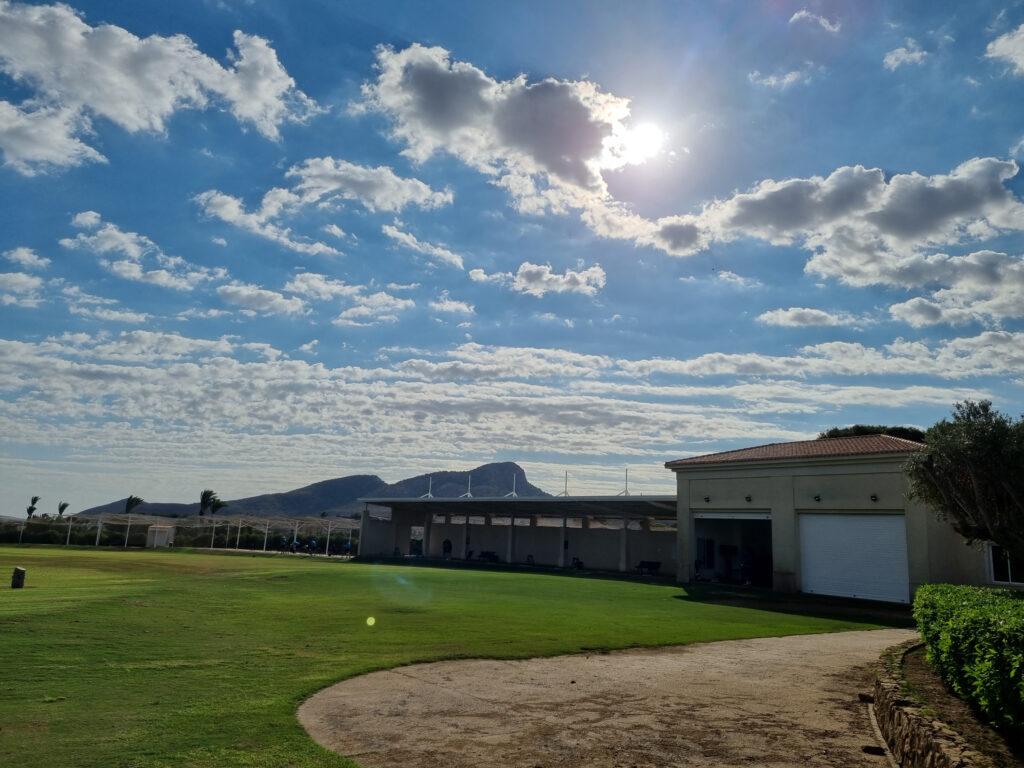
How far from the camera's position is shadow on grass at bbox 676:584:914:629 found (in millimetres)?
24297

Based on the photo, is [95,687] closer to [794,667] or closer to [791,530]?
[794,667]

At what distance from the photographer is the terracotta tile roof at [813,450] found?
30984 mm

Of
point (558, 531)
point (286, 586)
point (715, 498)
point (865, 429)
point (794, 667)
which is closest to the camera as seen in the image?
point (794, 667)

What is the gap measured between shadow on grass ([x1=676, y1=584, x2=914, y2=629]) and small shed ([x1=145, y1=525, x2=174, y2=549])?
183 ft

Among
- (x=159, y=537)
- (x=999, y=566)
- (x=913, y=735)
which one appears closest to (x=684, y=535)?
(x=999, y=566)

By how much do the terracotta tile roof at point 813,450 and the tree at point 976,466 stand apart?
7.32 m

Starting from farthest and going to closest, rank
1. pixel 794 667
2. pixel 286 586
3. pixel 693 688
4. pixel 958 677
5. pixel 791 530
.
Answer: pixel 791 530 < pixel 286 586 < pixel 794 667 < pixel 693 688 < pixel 958 677

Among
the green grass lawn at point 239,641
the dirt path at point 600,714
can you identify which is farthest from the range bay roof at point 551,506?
the dirt path at point 600,714

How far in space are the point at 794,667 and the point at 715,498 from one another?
2558cm

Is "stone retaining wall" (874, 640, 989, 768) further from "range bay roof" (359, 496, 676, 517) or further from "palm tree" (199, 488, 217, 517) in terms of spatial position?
"palm tree" (199, 488, 217, 517)

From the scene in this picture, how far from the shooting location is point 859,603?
97.9 feet

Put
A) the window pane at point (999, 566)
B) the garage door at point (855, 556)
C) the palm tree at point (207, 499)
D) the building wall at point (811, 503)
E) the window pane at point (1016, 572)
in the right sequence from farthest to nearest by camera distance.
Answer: the palm tree at point (207, 499) < the garage door at point (855, 556) < the building wall at point (811, 503) < the window pane at point (999, 566) < the window pane at point (1016, 572)

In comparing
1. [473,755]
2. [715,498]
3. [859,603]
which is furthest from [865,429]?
[473,755]

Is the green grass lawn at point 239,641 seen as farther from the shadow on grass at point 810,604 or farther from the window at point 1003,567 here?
the window at point 1003,567
